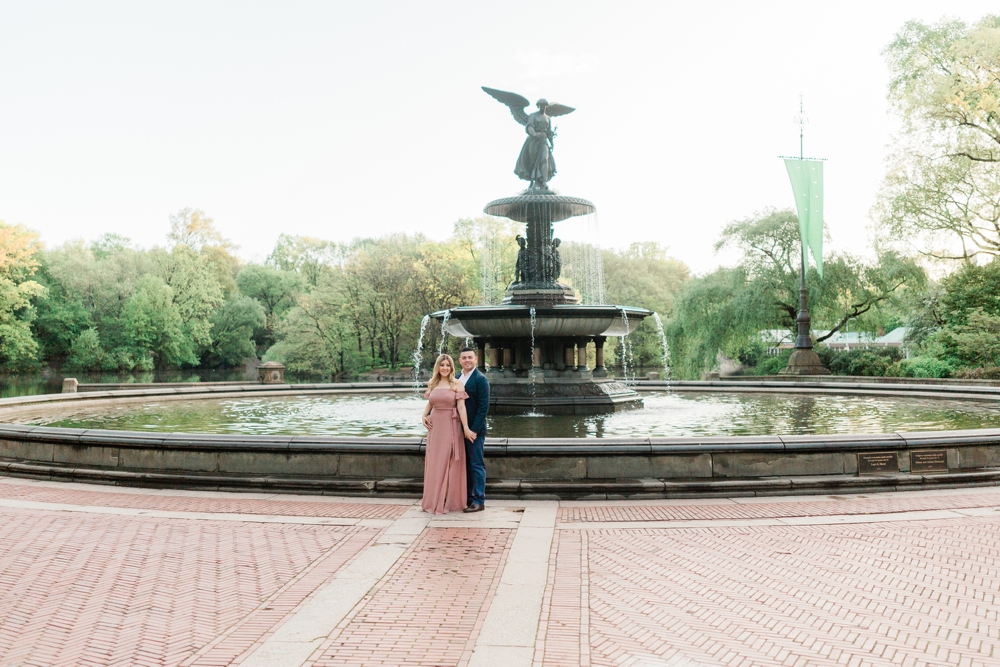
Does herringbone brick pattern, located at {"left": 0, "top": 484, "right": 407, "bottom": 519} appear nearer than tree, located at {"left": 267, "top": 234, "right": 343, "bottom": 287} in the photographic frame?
Yes

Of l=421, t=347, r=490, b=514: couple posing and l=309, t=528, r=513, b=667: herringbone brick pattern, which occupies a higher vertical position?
l=421, t=347, r=490, b=514: couple posing

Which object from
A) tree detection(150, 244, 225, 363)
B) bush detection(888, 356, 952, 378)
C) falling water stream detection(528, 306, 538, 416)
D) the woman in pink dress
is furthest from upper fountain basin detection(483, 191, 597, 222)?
tree detection(150, 244, 225, 363)

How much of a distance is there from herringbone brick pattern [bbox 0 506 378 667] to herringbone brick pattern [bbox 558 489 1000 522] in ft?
8.11

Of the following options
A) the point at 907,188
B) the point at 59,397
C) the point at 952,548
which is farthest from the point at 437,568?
the point at 907,188

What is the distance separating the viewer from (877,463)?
9492 millimetres

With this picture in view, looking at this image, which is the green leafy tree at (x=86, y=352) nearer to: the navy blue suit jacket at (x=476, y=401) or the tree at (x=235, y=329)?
the tree at (x=235, y=329)

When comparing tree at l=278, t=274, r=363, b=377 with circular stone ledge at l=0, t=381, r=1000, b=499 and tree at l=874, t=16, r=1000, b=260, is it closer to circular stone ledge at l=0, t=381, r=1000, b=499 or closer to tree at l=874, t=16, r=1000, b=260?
tree at l=874, t=16, r=1000, b=260

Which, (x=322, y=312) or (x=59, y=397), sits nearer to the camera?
(x=59, y=397)

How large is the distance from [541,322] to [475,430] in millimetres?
7882

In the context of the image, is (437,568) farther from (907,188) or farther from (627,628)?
(907,188)

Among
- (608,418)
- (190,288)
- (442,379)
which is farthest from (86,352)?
(442,379)

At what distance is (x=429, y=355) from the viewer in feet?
183

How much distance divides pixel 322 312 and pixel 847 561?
5249 cm

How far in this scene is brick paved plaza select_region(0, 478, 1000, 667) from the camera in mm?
4582
